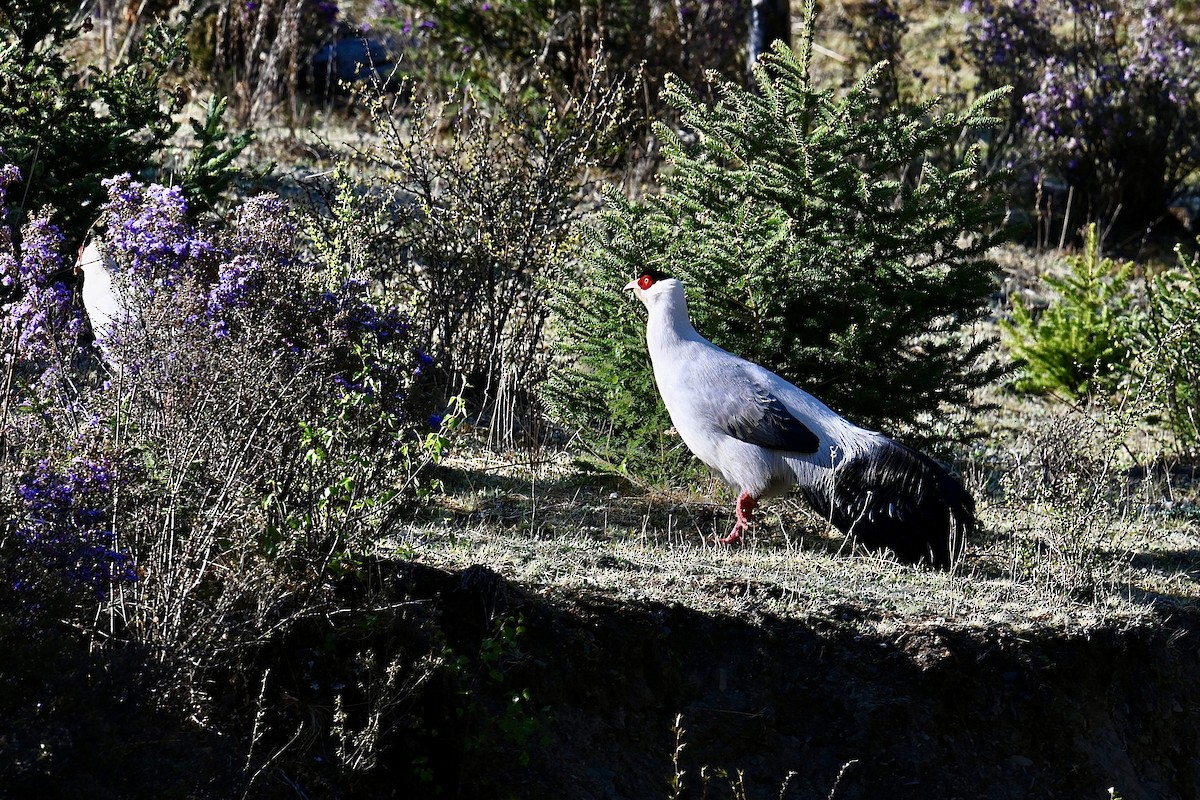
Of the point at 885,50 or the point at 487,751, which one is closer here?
the point at 487,751

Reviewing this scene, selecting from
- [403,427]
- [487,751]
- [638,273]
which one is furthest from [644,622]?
[638,273]

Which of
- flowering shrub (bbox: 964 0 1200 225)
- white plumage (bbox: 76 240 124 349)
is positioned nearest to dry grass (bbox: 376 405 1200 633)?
white plumage (bbox: 76 240 124 349)

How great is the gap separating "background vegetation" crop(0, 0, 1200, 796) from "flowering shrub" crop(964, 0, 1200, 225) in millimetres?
2138

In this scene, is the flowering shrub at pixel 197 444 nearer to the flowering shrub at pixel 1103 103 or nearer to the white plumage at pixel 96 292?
the white plumage at pixel 96 292

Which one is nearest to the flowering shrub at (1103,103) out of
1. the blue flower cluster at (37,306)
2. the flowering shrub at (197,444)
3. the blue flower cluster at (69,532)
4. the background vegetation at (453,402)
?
the background vegetation at (453,402)

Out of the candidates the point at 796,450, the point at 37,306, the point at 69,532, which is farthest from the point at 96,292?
the point at 796,450

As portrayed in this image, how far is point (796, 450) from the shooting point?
20.7 feet

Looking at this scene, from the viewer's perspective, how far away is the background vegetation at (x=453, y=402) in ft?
14.2

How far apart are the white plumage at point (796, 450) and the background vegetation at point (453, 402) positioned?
0.83ft

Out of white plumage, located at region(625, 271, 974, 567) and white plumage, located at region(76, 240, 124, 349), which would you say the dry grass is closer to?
white plumage, located at region(625, 271, 974, 567)

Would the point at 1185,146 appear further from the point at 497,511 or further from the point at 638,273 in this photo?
the point at 497,511

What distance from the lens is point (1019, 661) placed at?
5.64 metres

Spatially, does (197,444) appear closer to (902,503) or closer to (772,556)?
(772,556)

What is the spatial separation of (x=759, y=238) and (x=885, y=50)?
9279 millimetres
